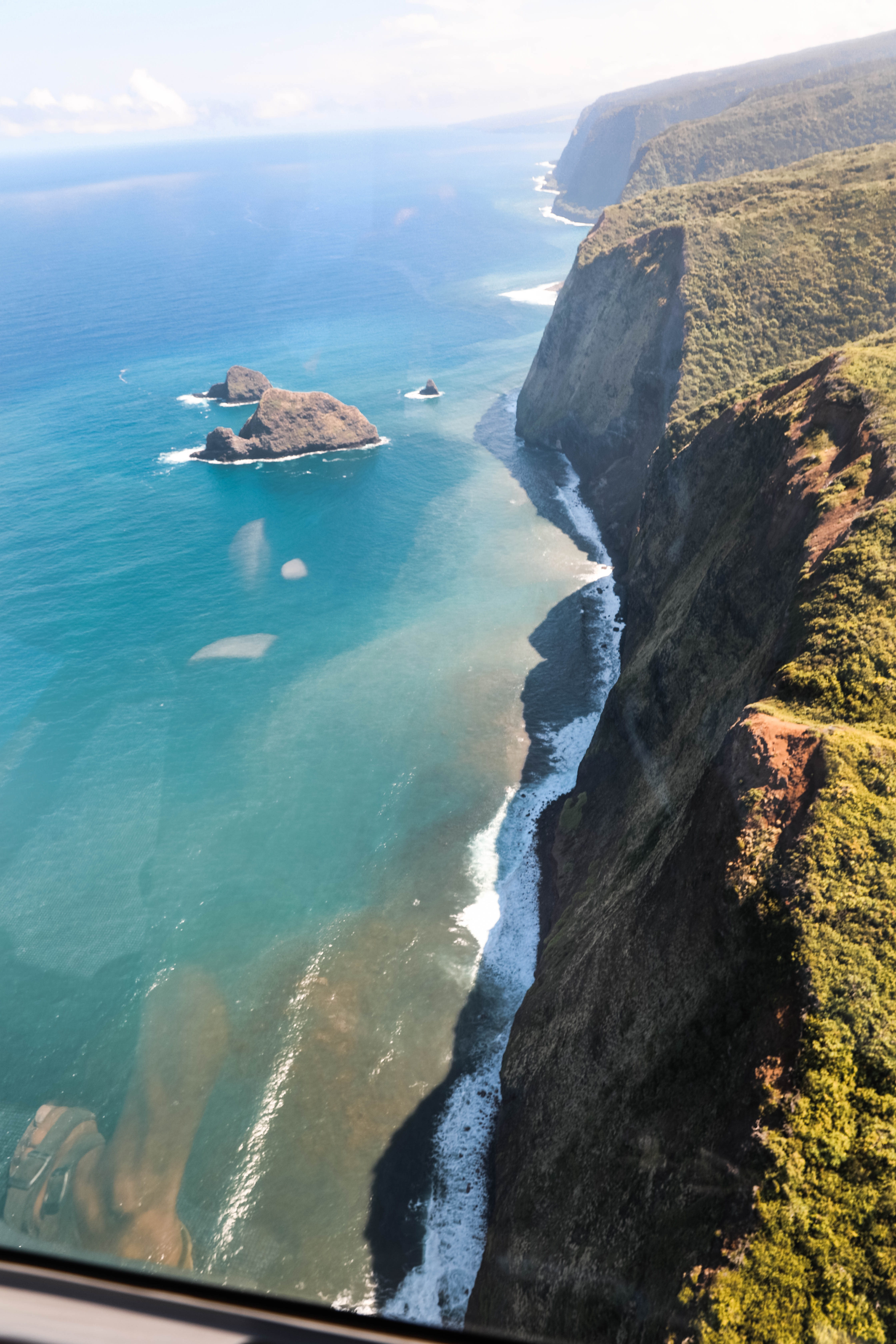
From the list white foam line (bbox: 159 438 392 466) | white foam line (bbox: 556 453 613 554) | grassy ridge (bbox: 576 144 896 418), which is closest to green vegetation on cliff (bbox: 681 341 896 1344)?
grassy ridge (bbox: 576 144 896 418)

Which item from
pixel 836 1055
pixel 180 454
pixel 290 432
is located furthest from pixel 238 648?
pixel 836 1055

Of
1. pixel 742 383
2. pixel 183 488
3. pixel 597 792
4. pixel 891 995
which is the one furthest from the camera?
pixel 183 488

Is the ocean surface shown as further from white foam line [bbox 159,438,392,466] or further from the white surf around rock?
white foam line [bbox 159,438,392,466]

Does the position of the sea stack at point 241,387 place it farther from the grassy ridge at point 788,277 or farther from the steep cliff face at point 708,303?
the grassy ridge at point 788,277

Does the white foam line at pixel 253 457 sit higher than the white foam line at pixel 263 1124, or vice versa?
the white foam line at pixel 253 457

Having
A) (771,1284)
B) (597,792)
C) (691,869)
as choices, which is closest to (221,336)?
(597,792)

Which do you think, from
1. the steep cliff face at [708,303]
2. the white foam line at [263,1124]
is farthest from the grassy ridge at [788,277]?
the white foam line at [263,1124]

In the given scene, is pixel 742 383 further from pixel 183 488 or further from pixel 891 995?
Answer: pixel 183 488
